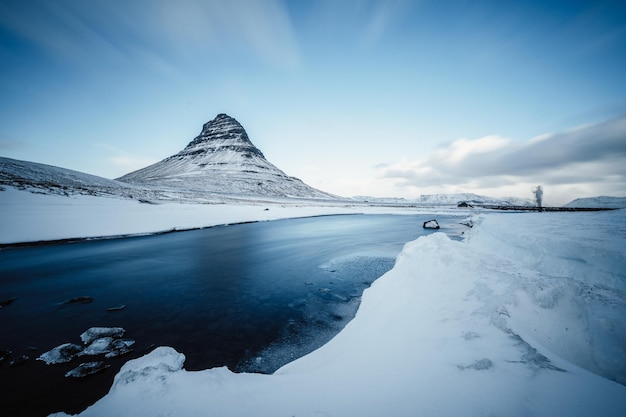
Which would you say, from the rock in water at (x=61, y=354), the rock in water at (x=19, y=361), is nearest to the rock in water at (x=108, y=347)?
the rock in water at (x=61, y=354)

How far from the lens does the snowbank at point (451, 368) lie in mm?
2387

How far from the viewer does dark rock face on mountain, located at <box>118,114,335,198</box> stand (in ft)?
373

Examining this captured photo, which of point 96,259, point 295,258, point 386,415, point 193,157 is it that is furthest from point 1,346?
point 193,157

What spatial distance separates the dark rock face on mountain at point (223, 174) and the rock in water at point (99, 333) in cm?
9880

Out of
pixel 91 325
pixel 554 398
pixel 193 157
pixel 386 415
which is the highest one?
pixel 193 157

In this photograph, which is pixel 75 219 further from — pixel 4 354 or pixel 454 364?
pixel 454 364

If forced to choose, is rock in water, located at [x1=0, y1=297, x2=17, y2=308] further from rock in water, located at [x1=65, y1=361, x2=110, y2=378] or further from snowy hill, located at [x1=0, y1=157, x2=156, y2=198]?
snowy hill, located at [x1=0, y1=157, x2=156, y2=198]

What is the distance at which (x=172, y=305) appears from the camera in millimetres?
6969

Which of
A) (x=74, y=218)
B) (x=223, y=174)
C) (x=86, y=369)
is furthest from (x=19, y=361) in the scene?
(x=223, y=174)

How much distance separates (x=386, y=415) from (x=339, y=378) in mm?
879

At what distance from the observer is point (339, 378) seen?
3.22 meters

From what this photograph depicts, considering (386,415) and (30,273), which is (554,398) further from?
(30,273)

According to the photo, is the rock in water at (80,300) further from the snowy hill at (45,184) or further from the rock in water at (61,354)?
the snowy hill at (45,184)

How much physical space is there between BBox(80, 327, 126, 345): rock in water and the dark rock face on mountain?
324 ft
